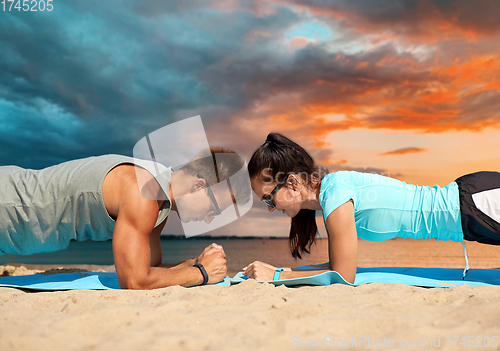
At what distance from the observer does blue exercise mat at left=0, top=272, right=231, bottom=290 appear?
9.68ft

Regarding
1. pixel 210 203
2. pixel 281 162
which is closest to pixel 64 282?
pixel 210 203

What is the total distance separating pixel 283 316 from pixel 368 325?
42 cm

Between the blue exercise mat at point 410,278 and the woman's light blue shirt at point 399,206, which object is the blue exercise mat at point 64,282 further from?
the woman's light blue shirt at point 399,206

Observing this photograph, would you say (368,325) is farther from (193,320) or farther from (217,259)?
(217,259)

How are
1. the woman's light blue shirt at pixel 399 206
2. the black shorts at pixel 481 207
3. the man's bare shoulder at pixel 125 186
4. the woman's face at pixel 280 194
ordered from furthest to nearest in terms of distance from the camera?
the woman's face at pixel 280 194 → the woman's light blue shirt at pixel 399 206 → the black shorts at pixel 481 207 → the man's bare shoulder at pixel 125 186

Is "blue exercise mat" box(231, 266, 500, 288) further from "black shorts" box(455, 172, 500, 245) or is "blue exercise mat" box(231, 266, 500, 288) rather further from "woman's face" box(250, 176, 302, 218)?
"woman's face" box(250, 176, 302, 218)

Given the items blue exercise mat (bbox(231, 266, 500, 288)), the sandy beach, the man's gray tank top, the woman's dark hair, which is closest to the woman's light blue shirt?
the woman's dark hair

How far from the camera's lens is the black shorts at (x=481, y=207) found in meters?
2.92

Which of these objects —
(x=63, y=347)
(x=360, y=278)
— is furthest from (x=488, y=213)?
(x=63, y=347)

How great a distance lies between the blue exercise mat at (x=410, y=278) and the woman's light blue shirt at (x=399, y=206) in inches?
16.5

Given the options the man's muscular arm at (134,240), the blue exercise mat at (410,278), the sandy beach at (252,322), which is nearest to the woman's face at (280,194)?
the blue exercise mat at (410,278)

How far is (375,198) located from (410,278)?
921 millimetres

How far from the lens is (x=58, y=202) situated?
110 inches

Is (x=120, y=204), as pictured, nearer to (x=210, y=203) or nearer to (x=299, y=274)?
(x=210, y=203)
